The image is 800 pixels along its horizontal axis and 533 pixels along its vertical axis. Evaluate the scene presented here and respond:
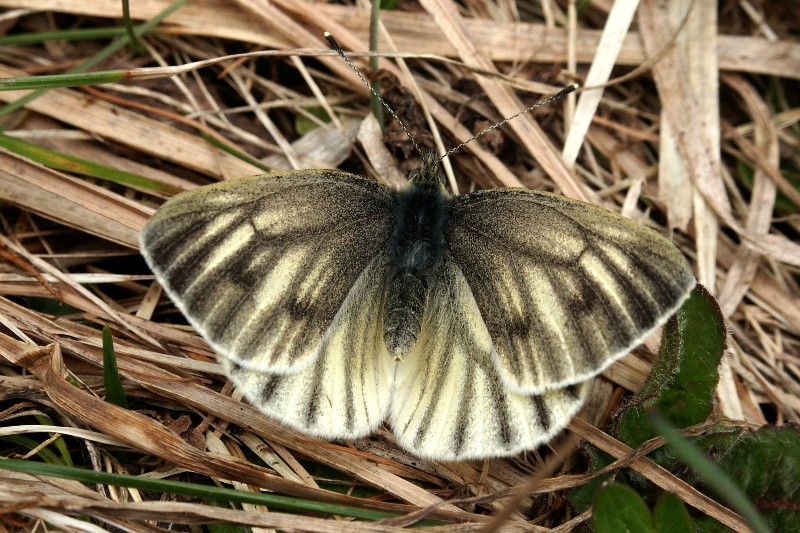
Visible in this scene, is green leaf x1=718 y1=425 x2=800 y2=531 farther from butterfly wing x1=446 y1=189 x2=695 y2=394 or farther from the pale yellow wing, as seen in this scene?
the pale yellow wing

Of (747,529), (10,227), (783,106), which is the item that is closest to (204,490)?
(10,227)

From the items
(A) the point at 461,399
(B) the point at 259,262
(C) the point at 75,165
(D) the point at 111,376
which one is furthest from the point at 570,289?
(C) the point at 75,165

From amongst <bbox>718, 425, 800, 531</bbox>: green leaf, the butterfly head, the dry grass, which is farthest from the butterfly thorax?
<bbox>718, 425, 800, 531</bbox>: green leaf

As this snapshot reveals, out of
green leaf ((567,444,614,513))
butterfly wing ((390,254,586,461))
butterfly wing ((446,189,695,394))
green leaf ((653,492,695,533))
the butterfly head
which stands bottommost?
green leaf ((653,492,695,533))

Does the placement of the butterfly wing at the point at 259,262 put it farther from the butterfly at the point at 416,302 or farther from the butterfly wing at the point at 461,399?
the butterfly wing at the point at 461,399

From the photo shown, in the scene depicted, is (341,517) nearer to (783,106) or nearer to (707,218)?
(707,218)

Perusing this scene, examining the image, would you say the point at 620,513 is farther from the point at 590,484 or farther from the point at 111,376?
the point at 111,376

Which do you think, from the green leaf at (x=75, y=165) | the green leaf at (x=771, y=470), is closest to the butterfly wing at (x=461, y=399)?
the green leaf at (x=771, y=470)
